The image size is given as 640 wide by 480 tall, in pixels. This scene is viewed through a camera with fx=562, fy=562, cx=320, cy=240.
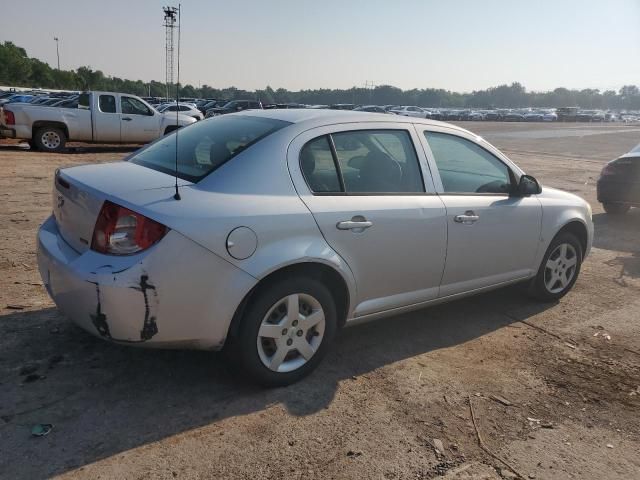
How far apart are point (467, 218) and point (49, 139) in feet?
47.4

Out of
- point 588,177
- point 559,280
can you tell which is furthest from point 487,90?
point 559,280

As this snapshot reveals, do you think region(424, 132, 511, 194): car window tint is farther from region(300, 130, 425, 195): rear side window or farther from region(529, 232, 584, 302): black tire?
region(529, 232, 584, 302): black tire

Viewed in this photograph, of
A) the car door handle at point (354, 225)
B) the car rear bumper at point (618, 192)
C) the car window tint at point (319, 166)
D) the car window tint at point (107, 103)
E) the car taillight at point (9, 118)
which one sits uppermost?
the car window tint at point (107, 103)

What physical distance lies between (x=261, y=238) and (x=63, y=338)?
5.81 ft

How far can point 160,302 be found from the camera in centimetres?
291

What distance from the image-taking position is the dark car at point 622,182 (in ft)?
30.1

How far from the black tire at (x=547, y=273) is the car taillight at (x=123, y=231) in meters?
3.53

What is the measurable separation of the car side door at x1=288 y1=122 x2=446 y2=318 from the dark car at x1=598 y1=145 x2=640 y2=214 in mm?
6697

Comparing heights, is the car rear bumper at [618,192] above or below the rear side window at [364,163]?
below

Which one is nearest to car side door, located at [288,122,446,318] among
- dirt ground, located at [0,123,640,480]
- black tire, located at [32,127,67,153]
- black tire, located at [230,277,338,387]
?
black tire, located at [230,277,338,387]

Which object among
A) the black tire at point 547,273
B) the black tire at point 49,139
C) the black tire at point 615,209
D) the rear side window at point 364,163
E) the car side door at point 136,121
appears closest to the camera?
the rear side window at point 364,163

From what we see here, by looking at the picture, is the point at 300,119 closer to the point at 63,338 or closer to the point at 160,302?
the point at 160,302

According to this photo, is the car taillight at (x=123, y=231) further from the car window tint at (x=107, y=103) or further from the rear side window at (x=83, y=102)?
the car window tint at (x=107, y=103)

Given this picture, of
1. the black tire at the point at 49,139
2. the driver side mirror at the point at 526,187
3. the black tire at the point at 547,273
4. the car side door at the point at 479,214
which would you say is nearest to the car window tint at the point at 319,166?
the car side door at the point at 479,214
